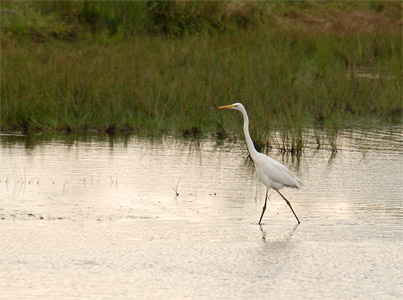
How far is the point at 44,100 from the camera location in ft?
41.0

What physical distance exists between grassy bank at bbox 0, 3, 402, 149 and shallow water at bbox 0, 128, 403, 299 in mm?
1425

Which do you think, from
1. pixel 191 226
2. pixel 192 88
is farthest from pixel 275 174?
pixel 192 88

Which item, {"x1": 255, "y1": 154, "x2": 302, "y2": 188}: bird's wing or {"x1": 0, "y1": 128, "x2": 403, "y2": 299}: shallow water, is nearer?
{"x1": 0, "y1": 128, "x2": 403, "y2": 299}: shallow water

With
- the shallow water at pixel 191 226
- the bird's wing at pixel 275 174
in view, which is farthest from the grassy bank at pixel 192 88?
the bird's wing at pixel 275 174

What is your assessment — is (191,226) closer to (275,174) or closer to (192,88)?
(275,174)

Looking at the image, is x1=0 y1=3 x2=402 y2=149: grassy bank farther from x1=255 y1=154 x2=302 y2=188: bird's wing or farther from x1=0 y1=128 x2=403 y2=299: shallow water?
x1=255 y1=154 x2=302 y2=188: bird's wing

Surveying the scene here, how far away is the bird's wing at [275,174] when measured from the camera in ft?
25.0

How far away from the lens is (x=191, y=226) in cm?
704

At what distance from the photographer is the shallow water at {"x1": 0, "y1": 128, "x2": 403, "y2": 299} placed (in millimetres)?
Answer: 5488

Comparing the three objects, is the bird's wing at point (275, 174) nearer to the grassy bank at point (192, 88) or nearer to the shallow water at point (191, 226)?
the shallow water at point (191, 226)

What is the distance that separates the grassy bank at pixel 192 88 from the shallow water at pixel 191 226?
1.43 m

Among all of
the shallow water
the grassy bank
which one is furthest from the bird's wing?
the grassy bank

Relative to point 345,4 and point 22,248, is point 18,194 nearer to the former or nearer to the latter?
point 22,248

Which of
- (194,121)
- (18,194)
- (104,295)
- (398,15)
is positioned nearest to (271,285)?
(104,295)
